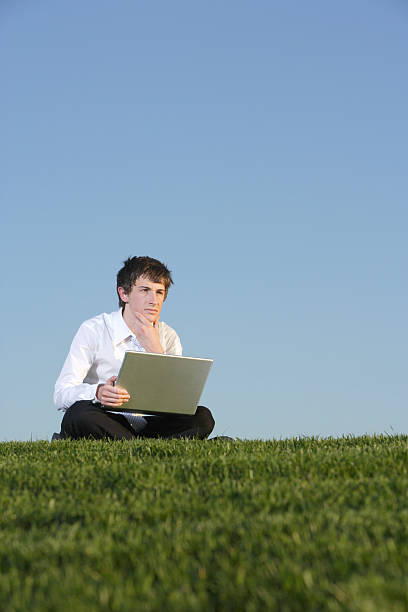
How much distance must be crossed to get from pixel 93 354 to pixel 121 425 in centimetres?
92

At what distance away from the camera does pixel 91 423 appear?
23.5ft

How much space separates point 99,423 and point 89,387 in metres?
0.45

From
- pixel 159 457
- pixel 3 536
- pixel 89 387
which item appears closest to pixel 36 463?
pixel 159 457

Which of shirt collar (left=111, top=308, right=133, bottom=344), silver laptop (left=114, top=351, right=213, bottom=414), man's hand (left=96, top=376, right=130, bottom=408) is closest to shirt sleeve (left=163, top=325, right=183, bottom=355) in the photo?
shirt collar (left=111, top=308, right=133, bottom=344)

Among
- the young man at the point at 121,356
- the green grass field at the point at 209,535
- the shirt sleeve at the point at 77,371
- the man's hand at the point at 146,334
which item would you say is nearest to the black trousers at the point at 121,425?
the young man at the point at 121,356

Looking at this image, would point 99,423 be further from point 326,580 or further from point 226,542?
point 326,580

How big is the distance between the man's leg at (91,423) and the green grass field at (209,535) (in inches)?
82.6

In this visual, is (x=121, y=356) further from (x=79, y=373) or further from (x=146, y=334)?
(x=79, y=373)

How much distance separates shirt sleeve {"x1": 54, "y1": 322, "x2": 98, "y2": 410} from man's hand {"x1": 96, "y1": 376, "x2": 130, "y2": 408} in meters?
0.33

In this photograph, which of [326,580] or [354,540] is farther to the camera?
[354,540]

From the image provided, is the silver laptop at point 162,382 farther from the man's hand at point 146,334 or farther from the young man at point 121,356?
the man's hand at point 146,334

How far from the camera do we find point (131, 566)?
2652 mm

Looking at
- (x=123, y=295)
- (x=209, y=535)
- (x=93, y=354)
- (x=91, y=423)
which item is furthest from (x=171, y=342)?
(x=209, y=535)

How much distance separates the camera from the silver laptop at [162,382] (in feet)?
21.7
